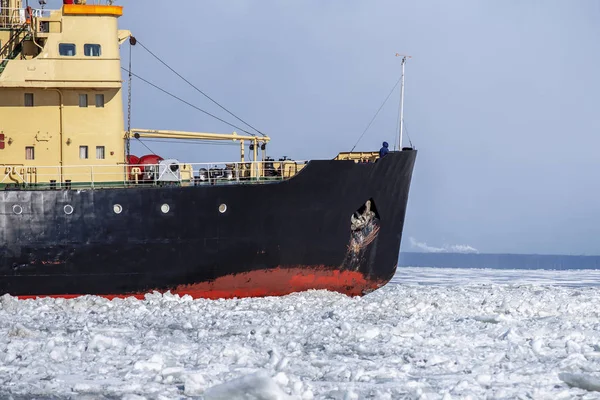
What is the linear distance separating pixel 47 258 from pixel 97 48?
5105 mm

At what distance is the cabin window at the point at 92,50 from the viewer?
21.2m

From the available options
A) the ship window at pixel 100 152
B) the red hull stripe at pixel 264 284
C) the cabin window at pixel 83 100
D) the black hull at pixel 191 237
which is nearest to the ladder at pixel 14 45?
the cabin window at pixel 83 100

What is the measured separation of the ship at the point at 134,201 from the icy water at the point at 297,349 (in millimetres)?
920

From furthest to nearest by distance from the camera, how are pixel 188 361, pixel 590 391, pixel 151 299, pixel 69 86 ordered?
pixel 69 86 < pixel 151 299 < pixel 188 361 < pixel 590 391

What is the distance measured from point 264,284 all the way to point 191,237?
1.99 meters

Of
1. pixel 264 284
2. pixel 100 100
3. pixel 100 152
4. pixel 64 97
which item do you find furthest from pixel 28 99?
pixel 264 284

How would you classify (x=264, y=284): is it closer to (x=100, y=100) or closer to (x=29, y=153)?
(x=100, y=100)

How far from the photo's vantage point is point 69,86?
20.8 metres

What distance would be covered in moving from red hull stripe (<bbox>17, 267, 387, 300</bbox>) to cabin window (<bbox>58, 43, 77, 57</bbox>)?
5.63m

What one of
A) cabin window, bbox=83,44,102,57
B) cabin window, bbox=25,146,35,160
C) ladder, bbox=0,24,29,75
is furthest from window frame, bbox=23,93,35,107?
cabin window, bbox=83,44,102,57

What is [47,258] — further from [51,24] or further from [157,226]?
[51,24]

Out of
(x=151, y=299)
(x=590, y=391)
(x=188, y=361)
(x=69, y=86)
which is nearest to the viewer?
(x=590, y=391)

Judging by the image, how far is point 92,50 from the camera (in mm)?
21188

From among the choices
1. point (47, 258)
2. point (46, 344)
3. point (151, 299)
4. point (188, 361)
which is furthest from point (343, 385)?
point (47, 258)
